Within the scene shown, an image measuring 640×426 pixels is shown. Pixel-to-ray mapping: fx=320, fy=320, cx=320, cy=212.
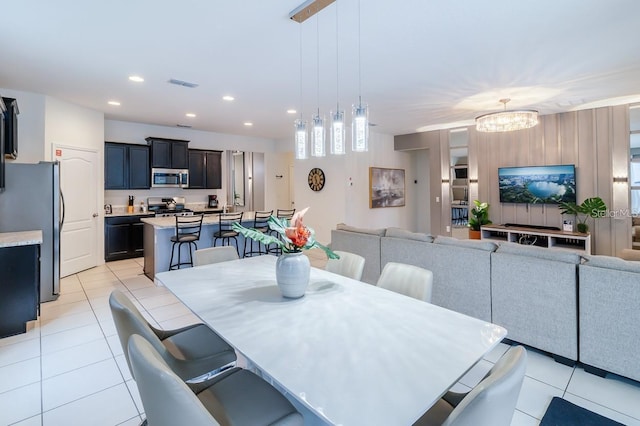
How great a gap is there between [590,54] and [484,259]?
99.7 inches

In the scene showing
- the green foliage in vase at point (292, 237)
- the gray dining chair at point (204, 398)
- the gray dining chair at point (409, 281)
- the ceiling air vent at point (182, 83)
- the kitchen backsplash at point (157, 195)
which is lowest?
the gray dining chair at point (204, 398)

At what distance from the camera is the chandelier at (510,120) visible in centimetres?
463

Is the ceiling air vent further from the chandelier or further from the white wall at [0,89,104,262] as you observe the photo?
the chandelier

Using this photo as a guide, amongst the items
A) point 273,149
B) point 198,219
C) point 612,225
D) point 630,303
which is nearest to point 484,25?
point 630,303

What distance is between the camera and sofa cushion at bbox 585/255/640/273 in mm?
2240

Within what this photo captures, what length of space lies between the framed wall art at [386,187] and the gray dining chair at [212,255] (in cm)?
521

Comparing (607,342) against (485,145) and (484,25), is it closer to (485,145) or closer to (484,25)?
(484,25)

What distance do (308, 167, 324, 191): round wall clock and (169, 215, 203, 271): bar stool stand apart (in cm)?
344

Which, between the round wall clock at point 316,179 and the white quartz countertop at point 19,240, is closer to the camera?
the white quartz countertop at point 19,240

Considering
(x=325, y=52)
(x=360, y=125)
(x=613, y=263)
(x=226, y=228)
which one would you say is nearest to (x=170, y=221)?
(x=226, y=228)

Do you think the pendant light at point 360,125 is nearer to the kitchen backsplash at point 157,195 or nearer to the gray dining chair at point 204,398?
the gray dining chair at point 204,398

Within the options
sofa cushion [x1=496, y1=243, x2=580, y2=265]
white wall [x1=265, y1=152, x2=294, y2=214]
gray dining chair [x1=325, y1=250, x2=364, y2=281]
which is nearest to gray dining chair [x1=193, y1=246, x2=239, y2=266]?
gray dining chair [x1=325, y1=250, x2=364, y2=281]

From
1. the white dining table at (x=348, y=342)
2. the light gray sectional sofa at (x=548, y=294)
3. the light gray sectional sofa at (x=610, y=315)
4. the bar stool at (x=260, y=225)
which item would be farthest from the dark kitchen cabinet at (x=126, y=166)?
the light gray sectional sofa at (x=610, y=315)

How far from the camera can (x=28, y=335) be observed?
122 inches
